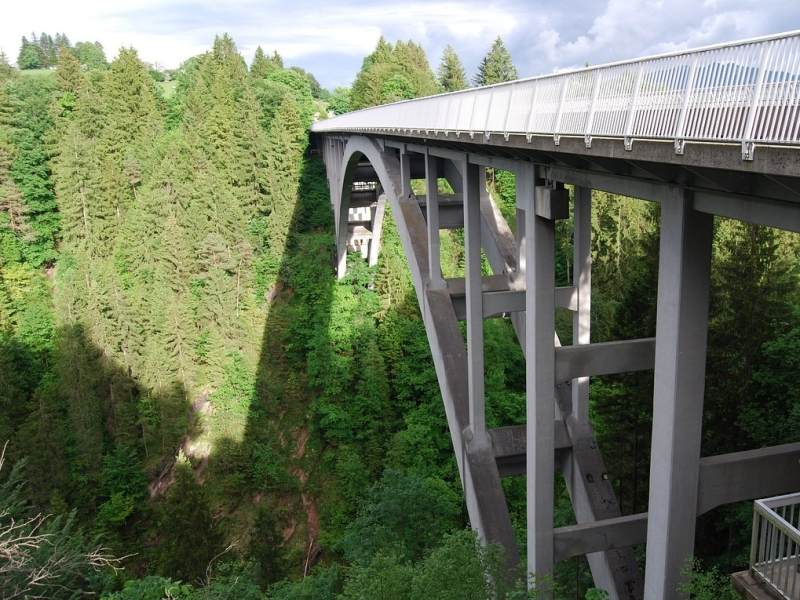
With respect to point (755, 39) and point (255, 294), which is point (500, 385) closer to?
point (255, 294)

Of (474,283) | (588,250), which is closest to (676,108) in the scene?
(588,250)

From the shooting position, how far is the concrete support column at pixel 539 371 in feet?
26.6

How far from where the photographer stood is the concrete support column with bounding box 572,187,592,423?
32.7ft

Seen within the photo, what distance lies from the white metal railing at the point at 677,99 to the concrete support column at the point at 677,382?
0.76m

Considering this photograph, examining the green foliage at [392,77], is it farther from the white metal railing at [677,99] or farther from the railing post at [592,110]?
the railing post at [592,110]

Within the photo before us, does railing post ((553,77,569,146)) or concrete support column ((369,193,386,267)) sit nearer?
railing post ((553,77,569,146))

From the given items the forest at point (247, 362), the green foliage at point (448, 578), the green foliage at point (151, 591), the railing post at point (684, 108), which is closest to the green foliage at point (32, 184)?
the forest at point (247, 362)

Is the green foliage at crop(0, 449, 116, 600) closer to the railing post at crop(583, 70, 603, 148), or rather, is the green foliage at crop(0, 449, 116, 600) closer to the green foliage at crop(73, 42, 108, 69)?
the railing post at crop(583, 70, 603, 148)

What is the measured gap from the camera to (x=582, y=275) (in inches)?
408

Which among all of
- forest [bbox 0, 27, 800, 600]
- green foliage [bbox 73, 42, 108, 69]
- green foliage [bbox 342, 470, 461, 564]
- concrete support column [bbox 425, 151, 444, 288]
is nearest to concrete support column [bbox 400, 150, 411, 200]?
concrete support column [bbox 425, 151, 444, 288]

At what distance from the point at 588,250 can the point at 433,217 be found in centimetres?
450

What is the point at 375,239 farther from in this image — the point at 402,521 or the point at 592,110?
the point at 592,110

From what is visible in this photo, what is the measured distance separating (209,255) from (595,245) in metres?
20.8

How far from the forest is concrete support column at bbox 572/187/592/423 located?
8.83ft
